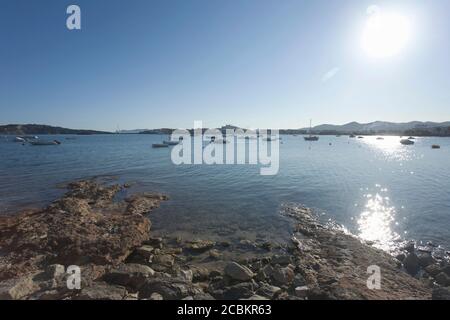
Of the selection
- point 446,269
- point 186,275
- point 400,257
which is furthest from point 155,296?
point 446,269

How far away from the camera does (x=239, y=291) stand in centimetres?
784

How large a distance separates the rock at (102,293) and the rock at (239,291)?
3.08m

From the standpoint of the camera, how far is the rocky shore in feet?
25.0

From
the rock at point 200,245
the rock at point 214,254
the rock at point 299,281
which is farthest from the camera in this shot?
the rock at point 200,245

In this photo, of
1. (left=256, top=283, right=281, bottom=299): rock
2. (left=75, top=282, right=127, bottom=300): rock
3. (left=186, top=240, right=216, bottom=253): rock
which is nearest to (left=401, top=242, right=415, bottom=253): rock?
(left=256, top=283, right=281, bottom=299): rock

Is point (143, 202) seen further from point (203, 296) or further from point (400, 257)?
point (400, 257)

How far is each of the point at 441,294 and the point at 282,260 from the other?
5184mm

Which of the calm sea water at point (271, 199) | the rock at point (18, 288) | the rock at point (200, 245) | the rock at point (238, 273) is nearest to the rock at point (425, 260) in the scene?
the calm sea water at point (271, 199)

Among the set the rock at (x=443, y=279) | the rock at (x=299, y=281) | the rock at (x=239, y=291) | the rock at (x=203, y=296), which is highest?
the rock at (x=203, y=296)

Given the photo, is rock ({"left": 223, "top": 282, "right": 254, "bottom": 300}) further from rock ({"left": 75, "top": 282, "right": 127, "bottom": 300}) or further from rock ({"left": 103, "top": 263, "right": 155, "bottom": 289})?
rock ({"left": 75, "top": 282, "right": 127, "bottom": 300})

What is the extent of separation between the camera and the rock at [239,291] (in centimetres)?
764

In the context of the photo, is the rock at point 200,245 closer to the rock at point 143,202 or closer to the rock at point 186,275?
the rock at point 186,275

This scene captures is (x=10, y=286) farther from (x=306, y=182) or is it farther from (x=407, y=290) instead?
(x=306, y=182)

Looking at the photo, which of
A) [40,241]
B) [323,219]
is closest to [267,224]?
[323,219]
